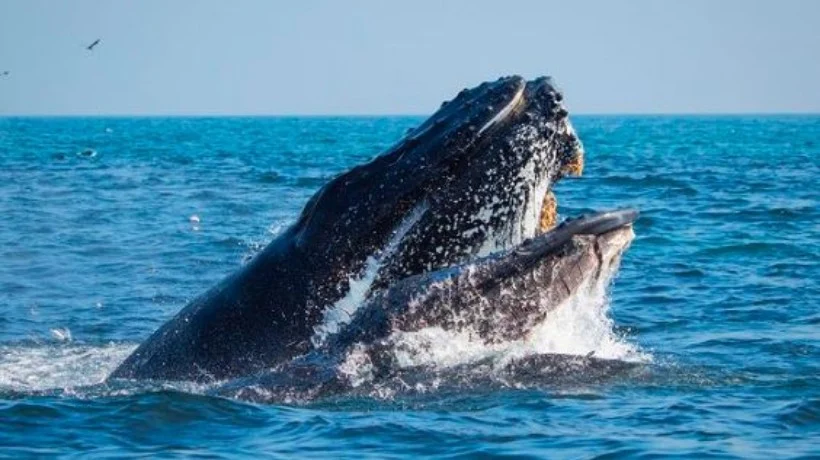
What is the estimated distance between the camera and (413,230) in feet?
22.5

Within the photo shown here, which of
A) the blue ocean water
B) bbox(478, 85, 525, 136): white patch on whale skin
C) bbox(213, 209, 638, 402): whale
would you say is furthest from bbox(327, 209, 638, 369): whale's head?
bbox(478, 85, 525, 136): white patch on whale skin

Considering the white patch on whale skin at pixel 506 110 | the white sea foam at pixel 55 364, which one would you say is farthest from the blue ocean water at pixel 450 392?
the white patch on whale skin at pixel 506 110

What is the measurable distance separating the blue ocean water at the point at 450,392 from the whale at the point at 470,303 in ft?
0.65

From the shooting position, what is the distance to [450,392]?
729 centimetres

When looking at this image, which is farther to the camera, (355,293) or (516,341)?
(516,341)

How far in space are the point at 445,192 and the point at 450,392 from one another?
1110mm

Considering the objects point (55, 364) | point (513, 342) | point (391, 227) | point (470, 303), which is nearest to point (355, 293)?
point (391, 227)

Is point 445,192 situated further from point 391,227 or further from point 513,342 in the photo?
point 513,342

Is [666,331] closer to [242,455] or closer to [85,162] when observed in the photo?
[242,455]

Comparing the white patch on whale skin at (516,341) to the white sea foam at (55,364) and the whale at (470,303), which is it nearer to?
the whale at (470,303)

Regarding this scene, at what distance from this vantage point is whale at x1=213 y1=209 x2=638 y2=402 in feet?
21.9

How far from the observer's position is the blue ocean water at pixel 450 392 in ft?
22.1

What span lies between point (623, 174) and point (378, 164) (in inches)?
986

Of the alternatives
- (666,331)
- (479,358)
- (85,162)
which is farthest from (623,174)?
(479,358)
